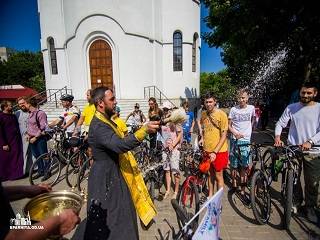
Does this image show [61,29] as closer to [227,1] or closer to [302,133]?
[227,1]

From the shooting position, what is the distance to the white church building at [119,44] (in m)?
18.7

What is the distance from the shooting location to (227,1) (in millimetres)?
12539

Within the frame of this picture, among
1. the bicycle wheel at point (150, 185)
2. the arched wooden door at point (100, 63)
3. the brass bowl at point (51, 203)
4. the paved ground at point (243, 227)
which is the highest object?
the arched wooden door at point (100, 63)

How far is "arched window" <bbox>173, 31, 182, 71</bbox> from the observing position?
20873mm

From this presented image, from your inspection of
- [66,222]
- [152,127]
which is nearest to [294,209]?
[152,127]

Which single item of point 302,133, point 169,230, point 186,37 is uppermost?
point 186,37

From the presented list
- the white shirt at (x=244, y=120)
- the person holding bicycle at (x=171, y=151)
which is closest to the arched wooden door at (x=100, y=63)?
the person holding bicycle at (x=171, y=151)

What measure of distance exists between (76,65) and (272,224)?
18.1 m

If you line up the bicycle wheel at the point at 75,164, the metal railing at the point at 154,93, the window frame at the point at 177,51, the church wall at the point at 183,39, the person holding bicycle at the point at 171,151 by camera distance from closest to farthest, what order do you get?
the person holding bicycle at the point at 171,151 < the bicycle wheel at the point at 75,164 < the metal railing at the point at 154,93 < the church wall at the point at 183,39 < the window frame at the point at 177,51

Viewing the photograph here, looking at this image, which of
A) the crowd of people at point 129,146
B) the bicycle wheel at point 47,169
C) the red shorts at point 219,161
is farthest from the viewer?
the bicycle wheel at point 47,169

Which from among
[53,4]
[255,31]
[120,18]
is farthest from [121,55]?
[255,31]

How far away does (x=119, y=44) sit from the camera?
18891 millimetres

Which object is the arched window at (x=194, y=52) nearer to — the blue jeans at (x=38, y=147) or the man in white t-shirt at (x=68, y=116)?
the man in white t-shirt at (x=68, y=116)

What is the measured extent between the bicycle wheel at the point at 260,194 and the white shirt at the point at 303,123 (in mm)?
846
